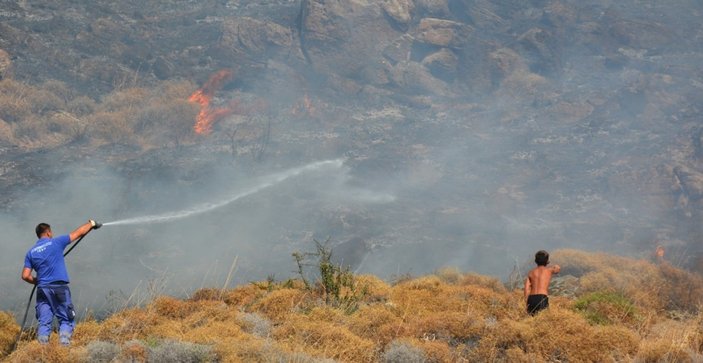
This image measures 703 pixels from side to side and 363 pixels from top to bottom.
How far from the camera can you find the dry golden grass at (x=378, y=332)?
827 centimetres

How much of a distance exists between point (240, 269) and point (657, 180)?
24504 millimetres

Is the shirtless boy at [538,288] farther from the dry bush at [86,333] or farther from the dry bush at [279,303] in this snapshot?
the dry bush at [86,333]

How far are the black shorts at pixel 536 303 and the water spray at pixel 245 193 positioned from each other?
20.1 metres

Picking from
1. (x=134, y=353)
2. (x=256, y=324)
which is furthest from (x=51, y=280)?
(x=256, y=324)

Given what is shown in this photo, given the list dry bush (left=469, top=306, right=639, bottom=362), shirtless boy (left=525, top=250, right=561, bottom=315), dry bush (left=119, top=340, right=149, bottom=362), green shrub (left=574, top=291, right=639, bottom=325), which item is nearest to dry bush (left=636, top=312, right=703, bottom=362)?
dry bush (left=469, top=306, right=639, bottom=362)

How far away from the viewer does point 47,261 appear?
8.98 meters

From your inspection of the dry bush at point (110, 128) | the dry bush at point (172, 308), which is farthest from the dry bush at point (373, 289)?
the dry bush at point (110, 128)

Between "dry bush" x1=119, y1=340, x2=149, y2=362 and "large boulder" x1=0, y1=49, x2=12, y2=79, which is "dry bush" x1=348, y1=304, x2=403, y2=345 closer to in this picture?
"dry bush" x1=119, y1=340, x2=149, y2=362

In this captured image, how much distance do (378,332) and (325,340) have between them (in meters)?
0.99

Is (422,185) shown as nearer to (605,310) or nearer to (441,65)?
(441,65)

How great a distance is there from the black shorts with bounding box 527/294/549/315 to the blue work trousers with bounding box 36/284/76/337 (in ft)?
22.3

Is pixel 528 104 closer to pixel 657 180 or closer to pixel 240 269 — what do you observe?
pixel 657 180

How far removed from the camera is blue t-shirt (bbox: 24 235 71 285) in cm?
894

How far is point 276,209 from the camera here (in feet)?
112
